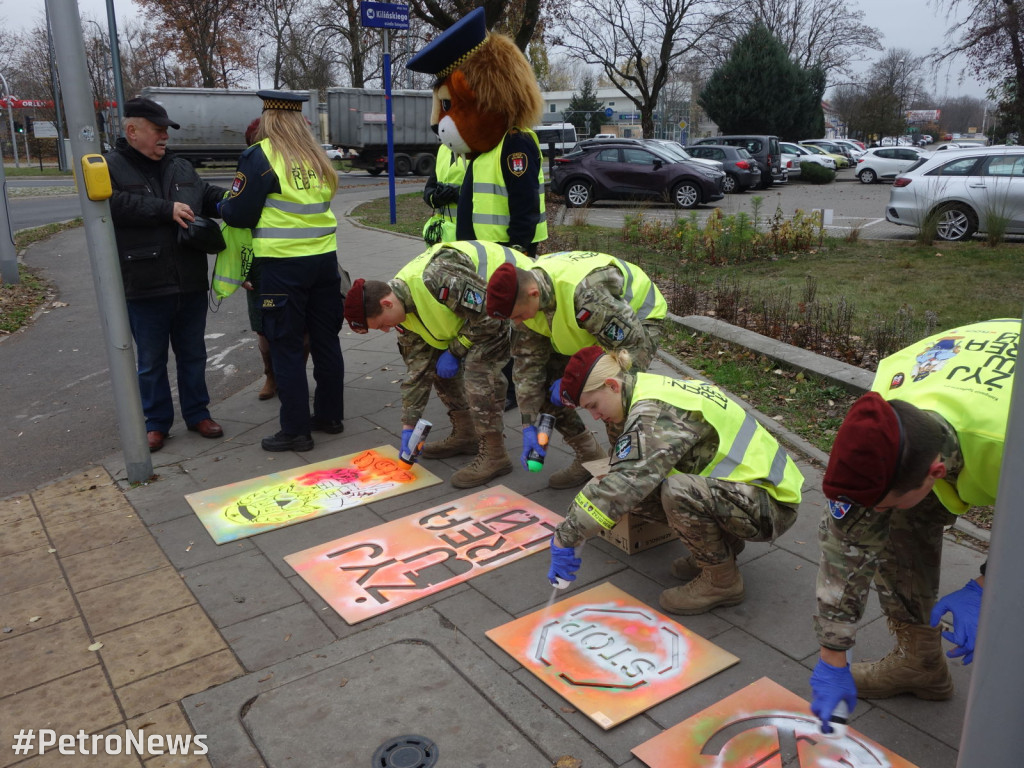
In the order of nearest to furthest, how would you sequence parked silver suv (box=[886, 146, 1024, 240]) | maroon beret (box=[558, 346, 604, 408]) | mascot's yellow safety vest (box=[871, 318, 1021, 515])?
mascot's yellow safety vest (box=[871, 318, 1021, 515]) < maroon beret (box=[558, 346, 604, 408]) < parked silver suv (box=[886, 146, 1024, 240])

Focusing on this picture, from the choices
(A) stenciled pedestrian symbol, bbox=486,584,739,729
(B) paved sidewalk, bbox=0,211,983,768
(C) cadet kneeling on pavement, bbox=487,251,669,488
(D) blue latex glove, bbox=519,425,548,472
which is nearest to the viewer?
(B) paved sidewalk, bbox=0,211,983,768

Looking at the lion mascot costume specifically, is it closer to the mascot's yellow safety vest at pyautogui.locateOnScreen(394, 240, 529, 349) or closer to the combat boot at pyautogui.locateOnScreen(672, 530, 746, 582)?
the mascot's yellow safety vest at pyautogui.locateOnScreen(394, 240, 529, 349)

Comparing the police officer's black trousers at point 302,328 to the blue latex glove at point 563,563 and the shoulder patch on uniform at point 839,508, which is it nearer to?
the blue latex glove at point 563,563

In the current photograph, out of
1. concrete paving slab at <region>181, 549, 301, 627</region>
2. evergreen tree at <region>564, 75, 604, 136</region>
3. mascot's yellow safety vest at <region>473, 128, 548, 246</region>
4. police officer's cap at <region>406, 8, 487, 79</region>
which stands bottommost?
concrete paving slab at <region>181, 549, 301, 627</region>

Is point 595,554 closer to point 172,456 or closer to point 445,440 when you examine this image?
point 445,440

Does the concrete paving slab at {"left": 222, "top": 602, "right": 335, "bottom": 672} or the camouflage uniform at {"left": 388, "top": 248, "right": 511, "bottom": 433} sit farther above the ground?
the camouflage uniform at {"left": 388, "top": 248, "right": 511, "bottom": 433}

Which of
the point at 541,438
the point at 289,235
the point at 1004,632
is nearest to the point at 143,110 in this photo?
the point at 289,235

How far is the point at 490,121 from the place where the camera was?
4.68 meters

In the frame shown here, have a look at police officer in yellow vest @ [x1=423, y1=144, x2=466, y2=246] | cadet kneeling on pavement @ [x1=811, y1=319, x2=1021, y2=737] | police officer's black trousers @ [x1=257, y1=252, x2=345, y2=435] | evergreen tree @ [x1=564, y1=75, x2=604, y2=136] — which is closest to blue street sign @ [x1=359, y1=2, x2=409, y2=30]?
police officer in yellow vest @ [x1=423, y1=144, x2=466, y2=246]

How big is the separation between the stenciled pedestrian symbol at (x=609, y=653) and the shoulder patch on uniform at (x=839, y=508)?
0.79 m

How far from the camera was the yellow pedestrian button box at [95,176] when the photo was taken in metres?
3.92

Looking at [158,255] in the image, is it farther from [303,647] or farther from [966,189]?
[966,189]

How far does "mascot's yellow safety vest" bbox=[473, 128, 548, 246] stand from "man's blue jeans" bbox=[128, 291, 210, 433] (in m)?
1.71

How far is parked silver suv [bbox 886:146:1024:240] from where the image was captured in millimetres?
11344
